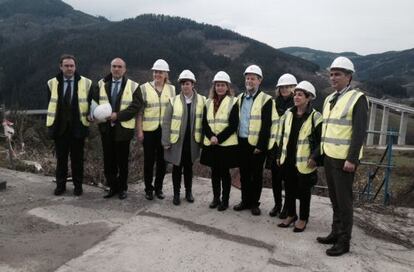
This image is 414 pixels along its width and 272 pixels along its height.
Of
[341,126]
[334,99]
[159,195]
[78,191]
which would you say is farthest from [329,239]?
[78,191]

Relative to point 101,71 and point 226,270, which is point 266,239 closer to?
point 226,270

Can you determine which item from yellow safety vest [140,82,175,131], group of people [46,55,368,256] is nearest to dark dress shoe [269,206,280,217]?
group of people [46,55,368,256]

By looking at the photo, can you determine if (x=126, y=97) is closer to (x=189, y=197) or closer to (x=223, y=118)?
(x=223, y=118)

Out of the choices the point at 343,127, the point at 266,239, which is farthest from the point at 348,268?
the point at 343,127

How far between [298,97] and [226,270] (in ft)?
6.69

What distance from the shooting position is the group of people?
4.89 meters

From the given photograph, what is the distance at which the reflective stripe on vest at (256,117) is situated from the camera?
5441 mm

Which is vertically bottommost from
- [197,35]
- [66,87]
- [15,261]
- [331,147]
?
[15,261]

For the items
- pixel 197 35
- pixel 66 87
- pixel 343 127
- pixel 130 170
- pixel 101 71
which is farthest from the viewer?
pixel 197 35

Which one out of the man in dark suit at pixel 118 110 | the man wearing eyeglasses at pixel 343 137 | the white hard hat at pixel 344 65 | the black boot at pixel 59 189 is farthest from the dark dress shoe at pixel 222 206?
the white hard hat at pixel 344 65

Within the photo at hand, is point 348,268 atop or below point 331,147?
below

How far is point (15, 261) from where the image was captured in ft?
13.1

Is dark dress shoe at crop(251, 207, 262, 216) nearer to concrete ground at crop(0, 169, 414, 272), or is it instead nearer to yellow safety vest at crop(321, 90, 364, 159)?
concrete ground at crop(0, 169, 414, 272)

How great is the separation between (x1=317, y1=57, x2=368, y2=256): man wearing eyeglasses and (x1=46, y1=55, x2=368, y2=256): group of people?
0.05 metres
